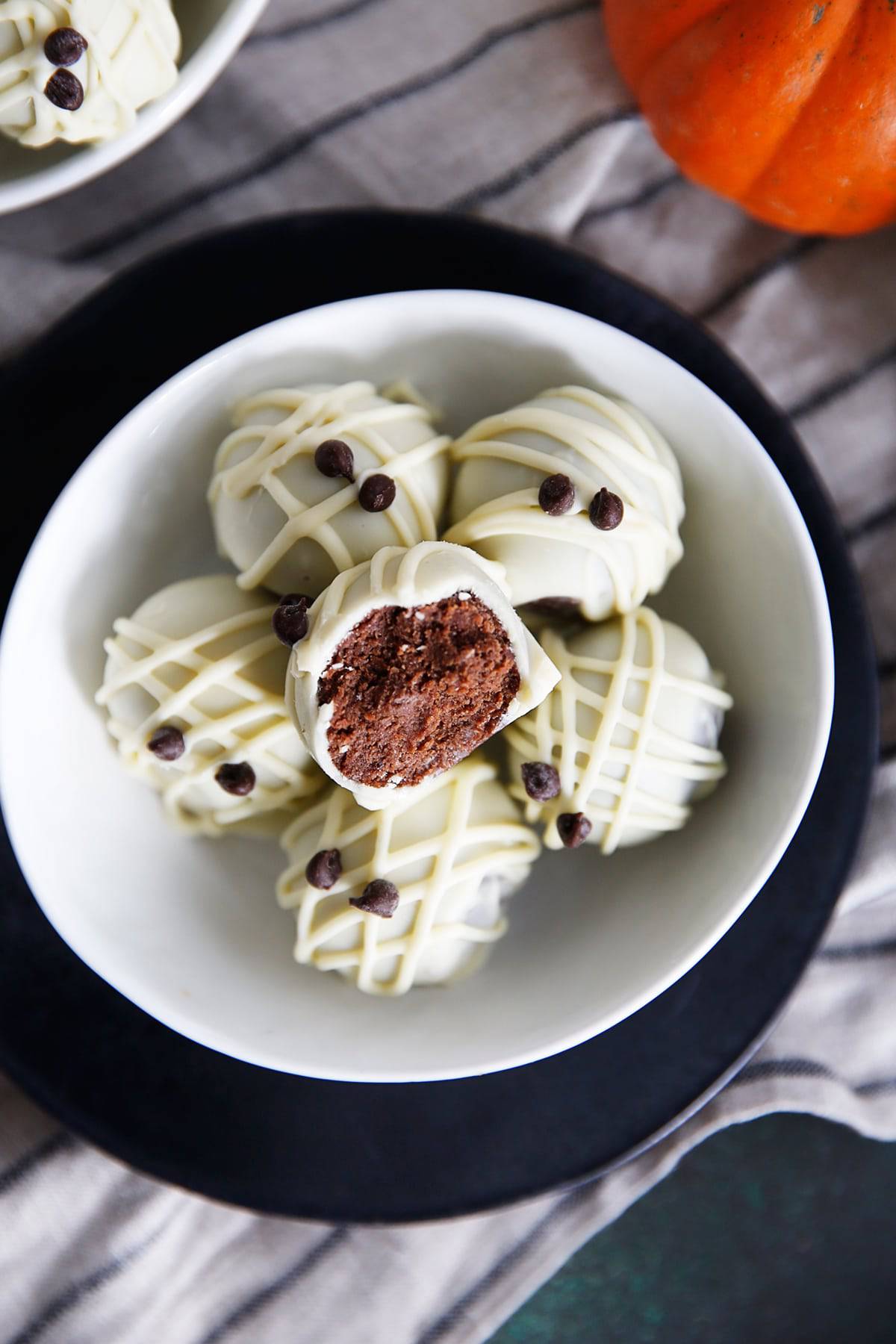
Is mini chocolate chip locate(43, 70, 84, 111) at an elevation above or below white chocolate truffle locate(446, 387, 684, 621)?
above

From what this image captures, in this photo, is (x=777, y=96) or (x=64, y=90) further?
(x=777, y=96)

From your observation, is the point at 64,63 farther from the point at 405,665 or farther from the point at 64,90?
the point at 405,665

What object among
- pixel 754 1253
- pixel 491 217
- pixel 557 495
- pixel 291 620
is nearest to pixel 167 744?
pixel 291 620

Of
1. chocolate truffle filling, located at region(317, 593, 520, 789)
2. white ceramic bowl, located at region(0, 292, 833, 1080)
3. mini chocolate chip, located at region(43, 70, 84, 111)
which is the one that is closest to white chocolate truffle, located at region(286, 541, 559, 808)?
chocolate truffle filling, located at region(317, 593, 520, 789)

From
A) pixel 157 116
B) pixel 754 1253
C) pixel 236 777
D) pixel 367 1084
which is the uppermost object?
pixel 157 116

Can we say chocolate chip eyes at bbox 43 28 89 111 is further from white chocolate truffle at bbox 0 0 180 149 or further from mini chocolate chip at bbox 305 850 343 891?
mini chocolate chip at bbox 305 850 343 891

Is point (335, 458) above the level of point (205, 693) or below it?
above

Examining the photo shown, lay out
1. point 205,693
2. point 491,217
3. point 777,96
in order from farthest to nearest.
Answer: point 491,217 < point 777,96 < point 205,693

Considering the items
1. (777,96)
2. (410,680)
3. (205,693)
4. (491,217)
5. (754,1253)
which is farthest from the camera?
(754,1253)
